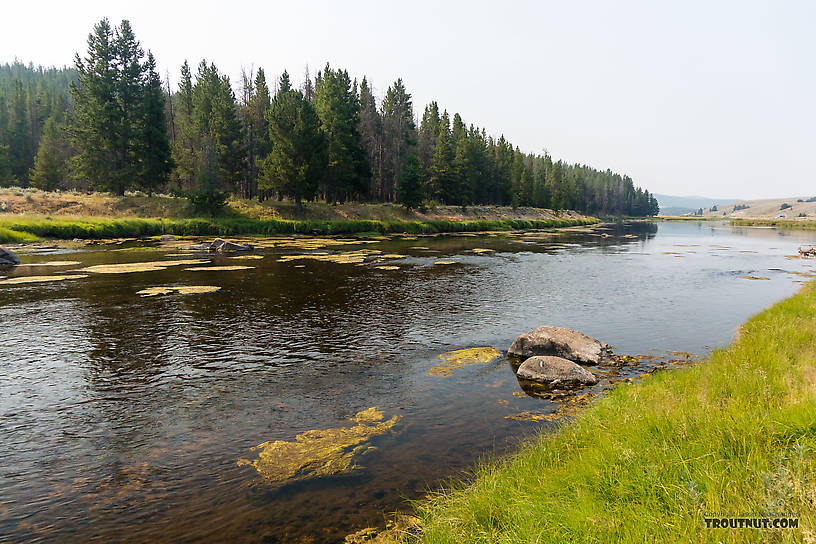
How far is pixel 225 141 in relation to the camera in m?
72.6

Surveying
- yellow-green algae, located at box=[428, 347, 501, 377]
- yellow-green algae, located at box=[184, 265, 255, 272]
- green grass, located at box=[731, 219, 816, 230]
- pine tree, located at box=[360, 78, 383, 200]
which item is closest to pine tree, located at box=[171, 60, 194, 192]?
pine tree, located at box=[360, 78, 383, 200]

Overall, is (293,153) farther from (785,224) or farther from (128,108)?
(785,224)

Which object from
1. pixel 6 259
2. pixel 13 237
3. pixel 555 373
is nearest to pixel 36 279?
pixel 6 259

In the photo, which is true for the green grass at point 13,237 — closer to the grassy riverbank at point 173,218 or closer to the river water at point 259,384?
the grassy riverbank at point 173,218

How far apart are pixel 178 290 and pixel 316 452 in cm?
1977

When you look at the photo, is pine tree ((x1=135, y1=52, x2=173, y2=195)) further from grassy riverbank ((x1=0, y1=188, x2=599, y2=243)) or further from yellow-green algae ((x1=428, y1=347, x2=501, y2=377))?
yellow-green algae ((x1=428, y1=347, x2=501, y2=377))

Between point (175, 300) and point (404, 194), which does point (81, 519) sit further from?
point (404, 194)

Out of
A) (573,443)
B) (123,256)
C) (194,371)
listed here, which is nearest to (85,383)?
(194,371)

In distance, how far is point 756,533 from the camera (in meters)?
3.79

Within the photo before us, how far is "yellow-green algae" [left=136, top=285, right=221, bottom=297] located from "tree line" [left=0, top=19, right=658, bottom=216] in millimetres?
44066

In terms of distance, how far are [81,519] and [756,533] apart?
8895mm

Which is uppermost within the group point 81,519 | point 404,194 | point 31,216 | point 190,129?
point 190,129

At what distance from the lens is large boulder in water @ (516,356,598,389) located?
12180 mm

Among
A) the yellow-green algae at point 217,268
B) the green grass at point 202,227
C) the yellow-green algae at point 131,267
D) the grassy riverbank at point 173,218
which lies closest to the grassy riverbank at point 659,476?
the yellow-green algae at point 217,268
